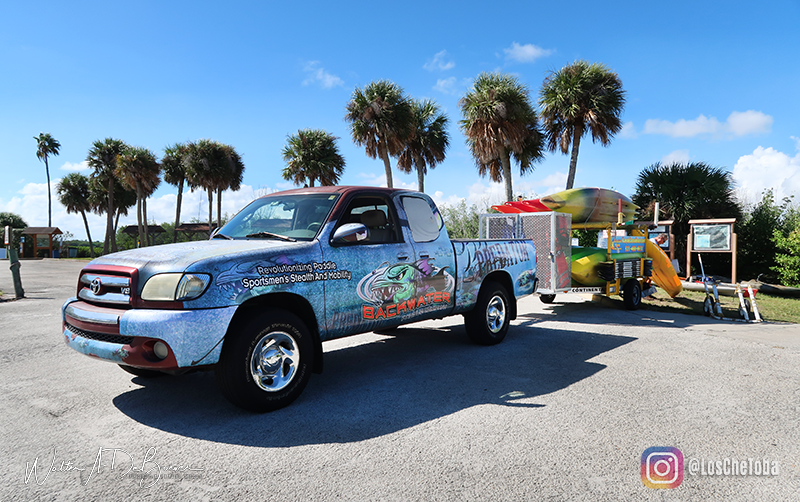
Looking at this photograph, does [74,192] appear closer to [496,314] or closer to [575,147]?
[575,147]

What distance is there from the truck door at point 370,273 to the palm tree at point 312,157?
28.7 metres

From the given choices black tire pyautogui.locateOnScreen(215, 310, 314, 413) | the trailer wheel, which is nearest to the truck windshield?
black tire pyautogui.locateOnScreen(215, 310, 314, 413)

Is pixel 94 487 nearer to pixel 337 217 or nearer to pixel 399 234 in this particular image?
pixel 337 217

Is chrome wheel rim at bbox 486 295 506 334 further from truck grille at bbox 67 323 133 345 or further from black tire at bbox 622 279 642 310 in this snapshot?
black tire at bbox 622 279 642 310

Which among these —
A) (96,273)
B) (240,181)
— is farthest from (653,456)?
(240,181)

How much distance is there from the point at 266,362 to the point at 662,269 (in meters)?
11.0

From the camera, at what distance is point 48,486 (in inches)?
121

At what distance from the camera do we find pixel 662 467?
3.32m

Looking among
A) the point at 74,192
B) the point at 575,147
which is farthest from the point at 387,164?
the point at 74,192

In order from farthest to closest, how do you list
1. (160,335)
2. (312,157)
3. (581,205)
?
1. (312,157)
2. (581,205)
3. (160,335)

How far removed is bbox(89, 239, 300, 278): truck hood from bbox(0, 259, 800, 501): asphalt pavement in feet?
4.14

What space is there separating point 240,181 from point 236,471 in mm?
45156
